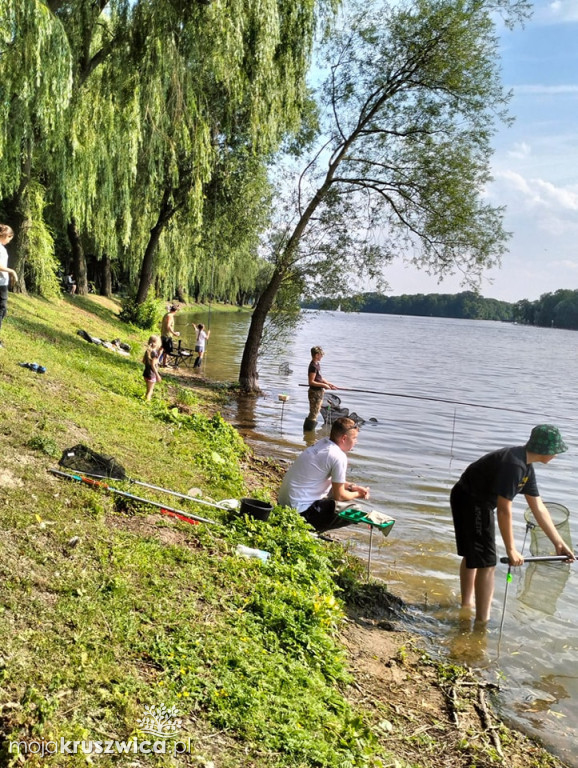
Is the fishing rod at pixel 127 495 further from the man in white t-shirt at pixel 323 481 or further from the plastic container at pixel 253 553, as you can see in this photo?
the man in white t-shirt at pixel 323 481

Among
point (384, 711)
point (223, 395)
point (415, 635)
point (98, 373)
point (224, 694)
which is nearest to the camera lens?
point (224, 694)

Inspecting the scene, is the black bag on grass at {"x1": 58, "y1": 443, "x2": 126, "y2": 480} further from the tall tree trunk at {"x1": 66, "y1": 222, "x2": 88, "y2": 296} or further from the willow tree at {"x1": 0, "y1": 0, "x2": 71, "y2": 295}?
the tall tree trunk at {"x1": 66, "y1": 222, "x2": 88, "y2": 296}

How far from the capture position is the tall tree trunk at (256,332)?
18.3 m

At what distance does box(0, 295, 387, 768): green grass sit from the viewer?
119 inches

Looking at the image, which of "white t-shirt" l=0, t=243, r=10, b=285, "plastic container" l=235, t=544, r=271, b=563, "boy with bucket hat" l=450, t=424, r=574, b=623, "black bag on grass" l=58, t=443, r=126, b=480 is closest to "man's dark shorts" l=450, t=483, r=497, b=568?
"boy with bucket hat" l=450, t=424, r=574, b=623

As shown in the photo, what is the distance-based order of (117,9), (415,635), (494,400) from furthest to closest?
(494,400)
(117,9)
(415,635)

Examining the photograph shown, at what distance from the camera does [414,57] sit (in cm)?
1589

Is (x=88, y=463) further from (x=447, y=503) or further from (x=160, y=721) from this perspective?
(x=447, y=503)

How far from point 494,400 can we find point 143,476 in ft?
65.0

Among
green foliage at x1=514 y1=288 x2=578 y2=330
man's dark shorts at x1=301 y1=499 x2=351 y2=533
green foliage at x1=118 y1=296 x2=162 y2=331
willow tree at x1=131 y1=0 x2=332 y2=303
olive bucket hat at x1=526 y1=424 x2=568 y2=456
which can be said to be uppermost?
green foliage at x1=514 y1=288 x2=578 y2=330

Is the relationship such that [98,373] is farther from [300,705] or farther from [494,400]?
[494,400]

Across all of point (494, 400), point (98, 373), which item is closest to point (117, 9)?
point (98, 373)

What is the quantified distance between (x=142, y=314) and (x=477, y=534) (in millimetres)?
23455

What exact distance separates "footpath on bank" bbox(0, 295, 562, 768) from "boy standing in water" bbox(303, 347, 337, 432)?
21.6ft
